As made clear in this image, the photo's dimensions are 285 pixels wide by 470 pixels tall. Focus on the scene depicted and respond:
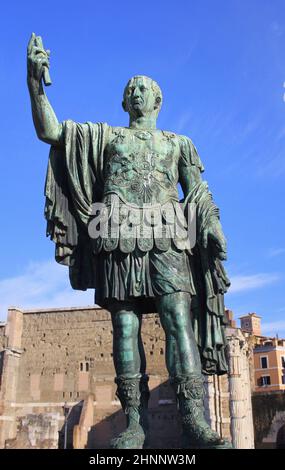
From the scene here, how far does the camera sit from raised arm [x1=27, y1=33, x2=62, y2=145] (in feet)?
12.5

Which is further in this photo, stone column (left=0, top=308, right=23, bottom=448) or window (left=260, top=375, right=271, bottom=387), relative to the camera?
window (left=260, top=375, right=271, bottom=387)

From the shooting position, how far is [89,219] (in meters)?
3.85

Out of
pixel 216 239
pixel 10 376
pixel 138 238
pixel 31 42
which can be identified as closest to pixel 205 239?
pixel 216 239

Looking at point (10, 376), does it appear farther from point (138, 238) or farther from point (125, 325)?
point (138, 238)

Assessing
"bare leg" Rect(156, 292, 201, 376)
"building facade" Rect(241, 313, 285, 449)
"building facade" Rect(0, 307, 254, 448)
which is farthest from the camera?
"building facade" Rect(241, 313, 285, 449)

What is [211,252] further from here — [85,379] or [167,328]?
[85,379]

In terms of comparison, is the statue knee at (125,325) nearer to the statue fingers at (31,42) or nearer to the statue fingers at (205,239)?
the statue fingers at (205,239)

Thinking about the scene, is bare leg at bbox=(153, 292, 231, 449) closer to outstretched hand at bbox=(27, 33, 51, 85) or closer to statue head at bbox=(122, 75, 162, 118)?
statue head at bbox=(122, 75, 162, 118)

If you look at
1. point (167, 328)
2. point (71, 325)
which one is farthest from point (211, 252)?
point (71, 325)

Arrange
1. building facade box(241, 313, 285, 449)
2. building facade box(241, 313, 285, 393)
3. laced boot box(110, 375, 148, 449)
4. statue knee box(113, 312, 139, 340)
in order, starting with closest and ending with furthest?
1. laced boot box(110, 375, 148, 449)
2. statue knee box(113, 312, 139, 340)
3. building facade box(241, 313, 285, 449)
4. building facade box(241, 313, 285, 393)

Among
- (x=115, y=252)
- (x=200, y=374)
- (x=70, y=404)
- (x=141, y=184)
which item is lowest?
(x=200, y=374)

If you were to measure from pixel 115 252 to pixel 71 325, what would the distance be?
106 ft

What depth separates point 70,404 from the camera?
33.4 metres

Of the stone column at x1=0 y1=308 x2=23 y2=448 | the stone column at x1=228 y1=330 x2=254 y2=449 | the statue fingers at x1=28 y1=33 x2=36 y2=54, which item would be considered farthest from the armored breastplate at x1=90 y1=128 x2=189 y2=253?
the stone column at x1=0 y1=308 x2=23 y2=448
